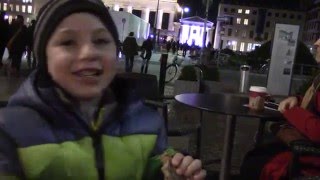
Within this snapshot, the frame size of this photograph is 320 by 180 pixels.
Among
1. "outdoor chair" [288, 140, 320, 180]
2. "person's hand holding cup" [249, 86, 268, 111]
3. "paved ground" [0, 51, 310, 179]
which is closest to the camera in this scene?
"outdoor chair" [288, 140, 320, 180]

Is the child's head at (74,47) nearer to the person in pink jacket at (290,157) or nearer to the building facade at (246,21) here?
the person in pink jacket at (290,157)

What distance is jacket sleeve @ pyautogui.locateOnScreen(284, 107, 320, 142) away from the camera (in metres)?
2.59

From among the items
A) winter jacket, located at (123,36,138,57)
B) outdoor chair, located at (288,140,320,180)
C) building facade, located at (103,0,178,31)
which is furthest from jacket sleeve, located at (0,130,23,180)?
building facade, located at (103,0,178,31)

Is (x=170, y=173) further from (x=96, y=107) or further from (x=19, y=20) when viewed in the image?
(x=19, y=20)

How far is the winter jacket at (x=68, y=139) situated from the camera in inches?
51.2

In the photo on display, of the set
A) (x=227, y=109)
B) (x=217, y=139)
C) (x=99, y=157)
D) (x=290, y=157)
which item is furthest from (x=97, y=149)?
(x=217, y=139)

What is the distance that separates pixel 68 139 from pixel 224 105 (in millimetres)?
2344

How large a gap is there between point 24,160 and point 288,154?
1793 mm

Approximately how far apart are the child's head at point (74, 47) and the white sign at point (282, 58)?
39.2 ft

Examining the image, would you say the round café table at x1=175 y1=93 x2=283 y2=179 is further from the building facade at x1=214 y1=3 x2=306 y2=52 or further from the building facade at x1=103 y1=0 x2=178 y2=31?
the building facade at x1=214 y1=3 x2=306 y2=52

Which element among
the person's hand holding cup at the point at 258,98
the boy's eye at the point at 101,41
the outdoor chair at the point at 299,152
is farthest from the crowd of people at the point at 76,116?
the person's hand holding cup at the point at 258,98

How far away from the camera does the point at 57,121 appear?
1.37m

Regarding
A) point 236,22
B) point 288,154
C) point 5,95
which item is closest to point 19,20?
point 5,95

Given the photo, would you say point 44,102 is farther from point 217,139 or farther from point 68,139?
point 217,139
